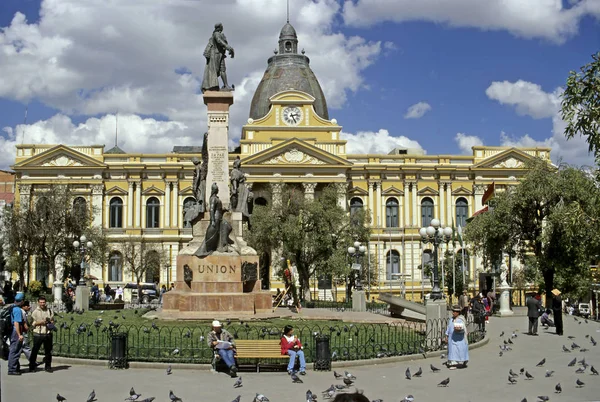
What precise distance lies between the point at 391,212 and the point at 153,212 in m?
21.3

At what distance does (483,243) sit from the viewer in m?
42.1

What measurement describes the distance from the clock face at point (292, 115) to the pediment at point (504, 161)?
16.3 meters

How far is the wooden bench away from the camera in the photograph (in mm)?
14828

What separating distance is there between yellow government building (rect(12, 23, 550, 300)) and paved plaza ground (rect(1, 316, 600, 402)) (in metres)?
46.1

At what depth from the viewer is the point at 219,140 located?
2325cm

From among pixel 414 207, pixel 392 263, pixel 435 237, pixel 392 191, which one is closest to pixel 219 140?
pixel 435 237

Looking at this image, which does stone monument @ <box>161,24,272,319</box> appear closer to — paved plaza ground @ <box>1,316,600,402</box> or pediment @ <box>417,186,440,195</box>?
paved plaza ground @ <box>1,316,600,402</box>

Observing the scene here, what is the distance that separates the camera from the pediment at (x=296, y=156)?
6319 cm

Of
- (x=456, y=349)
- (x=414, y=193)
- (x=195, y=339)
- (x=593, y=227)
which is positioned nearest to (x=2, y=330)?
(x=195, y=339)

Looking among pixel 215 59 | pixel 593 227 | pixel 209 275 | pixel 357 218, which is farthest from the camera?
pixel 357 218

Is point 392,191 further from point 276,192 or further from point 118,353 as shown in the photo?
point 118,353

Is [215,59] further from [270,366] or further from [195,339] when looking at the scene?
[270,366]

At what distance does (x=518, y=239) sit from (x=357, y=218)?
43.0 feet

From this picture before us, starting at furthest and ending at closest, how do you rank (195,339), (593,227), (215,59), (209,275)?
(215,59) → (209,275) → (593,227) → (195,339)
